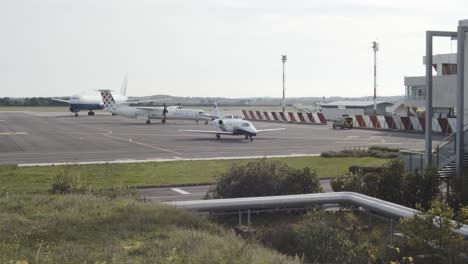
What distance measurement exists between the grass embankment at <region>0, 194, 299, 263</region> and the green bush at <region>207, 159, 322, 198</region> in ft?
21.6

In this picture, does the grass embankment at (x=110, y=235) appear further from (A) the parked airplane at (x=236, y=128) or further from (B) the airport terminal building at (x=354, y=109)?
(B) the airport terminal building at (x=354, y=109)

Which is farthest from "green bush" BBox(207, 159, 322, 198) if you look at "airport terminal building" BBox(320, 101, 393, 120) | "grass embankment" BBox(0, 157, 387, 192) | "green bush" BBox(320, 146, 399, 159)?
"airport terminal building" BBox(320, 101, 393, 120)

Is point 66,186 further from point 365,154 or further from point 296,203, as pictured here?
point 365,154

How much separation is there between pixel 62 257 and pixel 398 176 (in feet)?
50.4

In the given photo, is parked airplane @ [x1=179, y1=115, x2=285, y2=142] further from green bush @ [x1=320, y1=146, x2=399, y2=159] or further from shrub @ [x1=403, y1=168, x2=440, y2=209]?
shrub @ [x1=403, y1=168, x2=440, y2=209]

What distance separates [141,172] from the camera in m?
34.8

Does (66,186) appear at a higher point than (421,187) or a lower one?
higher

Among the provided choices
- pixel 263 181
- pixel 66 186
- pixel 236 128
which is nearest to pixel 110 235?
pixel 66 186

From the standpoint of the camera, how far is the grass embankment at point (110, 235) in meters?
9.13

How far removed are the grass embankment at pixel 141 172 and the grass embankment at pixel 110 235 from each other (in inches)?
543

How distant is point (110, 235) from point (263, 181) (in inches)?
404

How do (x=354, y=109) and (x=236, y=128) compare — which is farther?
(x=354, y=109)

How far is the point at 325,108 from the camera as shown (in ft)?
385

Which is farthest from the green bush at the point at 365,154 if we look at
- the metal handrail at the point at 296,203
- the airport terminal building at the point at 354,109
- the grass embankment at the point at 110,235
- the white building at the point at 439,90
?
the airport terminal building at the point at 354,109
